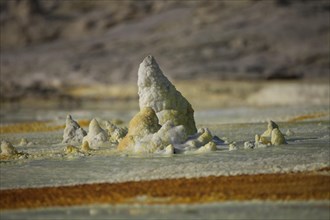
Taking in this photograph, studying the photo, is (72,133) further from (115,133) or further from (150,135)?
(150,135)

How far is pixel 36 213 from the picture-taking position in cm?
1180

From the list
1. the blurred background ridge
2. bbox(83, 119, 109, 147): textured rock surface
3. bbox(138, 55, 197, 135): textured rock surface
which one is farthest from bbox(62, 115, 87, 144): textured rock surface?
the blurred background ridge

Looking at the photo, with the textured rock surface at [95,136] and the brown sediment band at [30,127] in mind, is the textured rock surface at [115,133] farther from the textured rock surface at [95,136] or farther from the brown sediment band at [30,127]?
the brown sediment band at [30,127]

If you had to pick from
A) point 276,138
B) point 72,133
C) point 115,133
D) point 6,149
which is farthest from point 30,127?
point 276,138

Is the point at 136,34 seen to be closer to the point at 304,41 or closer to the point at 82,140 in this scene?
the point at 304,41

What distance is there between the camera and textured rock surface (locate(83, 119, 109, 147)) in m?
18.1

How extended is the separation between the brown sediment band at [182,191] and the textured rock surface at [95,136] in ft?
15.7

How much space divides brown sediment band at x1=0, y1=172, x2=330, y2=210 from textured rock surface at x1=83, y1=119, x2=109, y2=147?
4793 mm

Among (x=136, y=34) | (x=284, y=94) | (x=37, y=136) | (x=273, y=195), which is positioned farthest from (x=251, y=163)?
(x=136, y=34)

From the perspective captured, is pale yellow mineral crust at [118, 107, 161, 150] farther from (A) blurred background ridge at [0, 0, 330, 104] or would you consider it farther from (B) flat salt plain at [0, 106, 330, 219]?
(A) blurred background ridge at [0, 0, 330, 104]

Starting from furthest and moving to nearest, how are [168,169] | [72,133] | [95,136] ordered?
1. [72,133]
2. [95,136]
3. [168,169]

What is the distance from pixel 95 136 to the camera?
18203 mm

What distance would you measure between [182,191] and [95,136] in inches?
235

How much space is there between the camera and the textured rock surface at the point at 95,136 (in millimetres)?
18094
